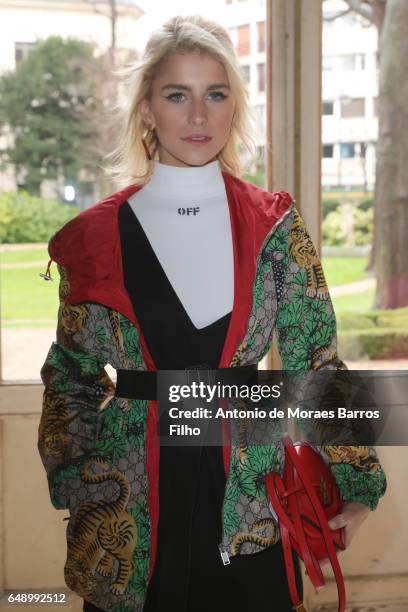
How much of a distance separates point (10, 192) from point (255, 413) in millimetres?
1234

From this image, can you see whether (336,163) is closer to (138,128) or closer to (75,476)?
(138,128)

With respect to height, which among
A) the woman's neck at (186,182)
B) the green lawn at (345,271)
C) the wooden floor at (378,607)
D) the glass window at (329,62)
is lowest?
the wooden floor at (378,607)

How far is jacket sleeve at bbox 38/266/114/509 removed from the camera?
3.73 feet

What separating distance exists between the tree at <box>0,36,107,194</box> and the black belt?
1108 millimetres

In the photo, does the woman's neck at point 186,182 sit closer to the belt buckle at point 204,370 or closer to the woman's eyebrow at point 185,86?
the woman's eyebrow at point 185,86

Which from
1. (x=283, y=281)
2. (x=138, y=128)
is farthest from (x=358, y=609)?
(x=138, y=128)

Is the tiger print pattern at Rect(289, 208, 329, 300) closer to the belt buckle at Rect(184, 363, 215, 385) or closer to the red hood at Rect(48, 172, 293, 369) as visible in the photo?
the red hood at Rect(48, 172, 293, 369)

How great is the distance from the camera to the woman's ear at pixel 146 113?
3.96 feet

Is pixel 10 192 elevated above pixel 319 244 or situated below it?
above

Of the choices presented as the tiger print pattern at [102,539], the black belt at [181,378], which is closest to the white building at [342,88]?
the black belt at [181,378]

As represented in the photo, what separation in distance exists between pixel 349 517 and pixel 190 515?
221 millimetres

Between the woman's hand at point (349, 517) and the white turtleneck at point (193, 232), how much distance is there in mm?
322

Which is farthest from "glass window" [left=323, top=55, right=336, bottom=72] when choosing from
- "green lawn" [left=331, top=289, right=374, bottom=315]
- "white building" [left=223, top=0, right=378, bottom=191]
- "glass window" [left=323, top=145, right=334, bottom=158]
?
"green lawn" [left=331, top=289, right=374, bottom=315]

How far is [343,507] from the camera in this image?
1076 millimetres
